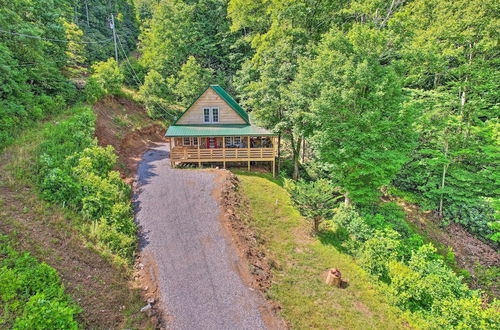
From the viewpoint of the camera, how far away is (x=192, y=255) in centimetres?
937

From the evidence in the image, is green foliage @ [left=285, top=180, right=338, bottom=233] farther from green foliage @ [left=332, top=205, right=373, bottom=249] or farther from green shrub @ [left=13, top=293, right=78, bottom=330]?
green shrub @ [left=13, top=293, right=78, bottom=330]

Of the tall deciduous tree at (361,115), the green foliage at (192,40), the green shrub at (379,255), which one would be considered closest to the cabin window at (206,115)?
the tall deciduous tree at (361,115)

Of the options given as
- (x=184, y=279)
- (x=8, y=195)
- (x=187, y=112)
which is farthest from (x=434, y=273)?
(x=187, y=112)

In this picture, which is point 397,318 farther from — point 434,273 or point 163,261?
point 163,261

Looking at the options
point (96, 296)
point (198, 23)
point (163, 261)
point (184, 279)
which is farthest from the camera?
point (198, 23)

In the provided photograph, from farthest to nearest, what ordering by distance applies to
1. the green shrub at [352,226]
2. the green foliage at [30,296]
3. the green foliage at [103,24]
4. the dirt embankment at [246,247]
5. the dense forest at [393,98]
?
the green foliage at [103,24], the dense forest at [393,98], the green shrub at [352,226], the dirt embankment at [246,247], the green foliage at [30,296]

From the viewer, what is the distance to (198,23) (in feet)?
112

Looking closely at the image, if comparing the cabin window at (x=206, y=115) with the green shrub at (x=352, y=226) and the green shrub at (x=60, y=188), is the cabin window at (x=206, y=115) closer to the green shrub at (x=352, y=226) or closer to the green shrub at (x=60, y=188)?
the green shrub at (x=60, y=188)

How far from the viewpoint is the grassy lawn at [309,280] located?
26.3 feet

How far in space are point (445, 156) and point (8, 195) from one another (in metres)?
23.5

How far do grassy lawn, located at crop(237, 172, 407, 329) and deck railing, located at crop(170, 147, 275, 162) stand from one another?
4.34 m

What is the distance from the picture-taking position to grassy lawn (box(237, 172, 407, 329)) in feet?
26.3

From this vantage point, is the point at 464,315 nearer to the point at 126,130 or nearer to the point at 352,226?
the point at 352,226

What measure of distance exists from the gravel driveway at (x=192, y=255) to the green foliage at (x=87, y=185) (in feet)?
3.02
